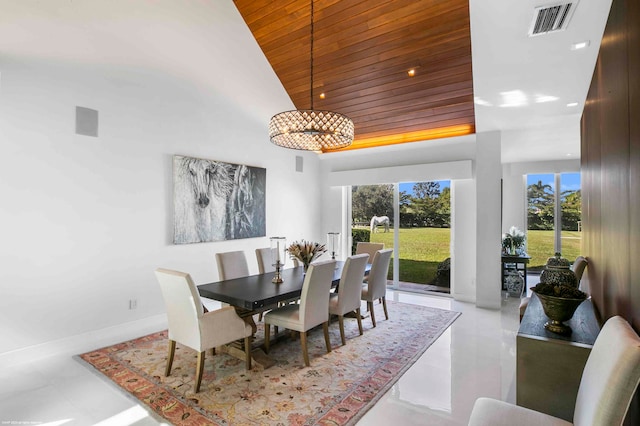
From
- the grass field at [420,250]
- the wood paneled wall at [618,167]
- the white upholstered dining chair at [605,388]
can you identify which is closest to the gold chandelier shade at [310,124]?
the wood paneled wall at [618,167]

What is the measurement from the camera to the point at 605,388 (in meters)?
1.23

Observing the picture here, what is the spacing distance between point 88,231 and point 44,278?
605 mm

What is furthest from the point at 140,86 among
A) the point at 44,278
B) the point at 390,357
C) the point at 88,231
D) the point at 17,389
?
the point at 390,357

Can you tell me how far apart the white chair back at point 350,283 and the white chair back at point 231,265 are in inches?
54.1

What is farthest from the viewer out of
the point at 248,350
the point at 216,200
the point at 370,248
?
the point at 370,248

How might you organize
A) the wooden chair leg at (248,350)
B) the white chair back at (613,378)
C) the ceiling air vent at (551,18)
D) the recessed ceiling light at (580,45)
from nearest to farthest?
the white chair back at (613,378), the ceiling air vent at (551,18), the recessed ceiling light at (580,45), the wooden chair leg at (248,350)

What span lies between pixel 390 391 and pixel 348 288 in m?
1.18

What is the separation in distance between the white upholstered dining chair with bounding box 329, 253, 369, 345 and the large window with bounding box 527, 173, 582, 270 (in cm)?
588

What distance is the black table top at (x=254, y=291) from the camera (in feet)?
9.77

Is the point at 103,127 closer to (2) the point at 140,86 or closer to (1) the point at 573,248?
(2) the point at 140,86


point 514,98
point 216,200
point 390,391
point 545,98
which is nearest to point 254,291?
A: point 390,391

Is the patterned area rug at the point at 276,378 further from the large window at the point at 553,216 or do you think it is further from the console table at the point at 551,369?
the large window at the point at 553,216

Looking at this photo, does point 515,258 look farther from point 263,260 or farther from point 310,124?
point 310,124

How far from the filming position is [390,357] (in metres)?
→ 3.41
